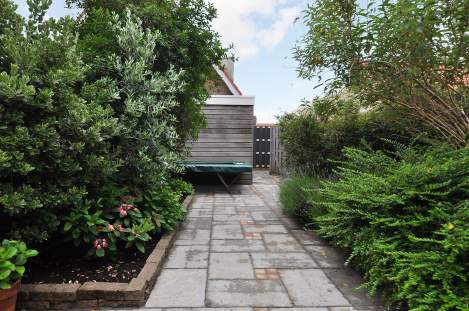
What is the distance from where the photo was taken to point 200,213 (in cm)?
512

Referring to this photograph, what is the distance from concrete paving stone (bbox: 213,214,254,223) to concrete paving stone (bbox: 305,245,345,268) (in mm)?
1443

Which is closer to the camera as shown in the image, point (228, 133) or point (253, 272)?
point (253, 272)

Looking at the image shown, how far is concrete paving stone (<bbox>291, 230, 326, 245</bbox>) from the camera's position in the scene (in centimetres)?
366

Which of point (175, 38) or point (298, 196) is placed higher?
point (175, 38)

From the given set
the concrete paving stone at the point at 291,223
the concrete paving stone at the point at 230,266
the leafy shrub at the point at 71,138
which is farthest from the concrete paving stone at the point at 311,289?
the concrete paving stone at the point at 291,223

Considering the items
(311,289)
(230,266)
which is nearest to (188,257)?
(230,266)

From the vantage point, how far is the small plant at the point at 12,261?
174 centimetres

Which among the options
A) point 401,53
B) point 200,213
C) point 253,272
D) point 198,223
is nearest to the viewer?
point 253,272

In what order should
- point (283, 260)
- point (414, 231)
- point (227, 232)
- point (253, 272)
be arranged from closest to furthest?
point (414, 231) < point (253, 272) < point (283, 260) < point (227, 232)

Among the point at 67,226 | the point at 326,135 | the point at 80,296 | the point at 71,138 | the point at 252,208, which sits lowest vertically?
the point at 252,208

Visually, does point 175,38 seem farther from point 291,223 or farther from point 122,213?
point 291,223

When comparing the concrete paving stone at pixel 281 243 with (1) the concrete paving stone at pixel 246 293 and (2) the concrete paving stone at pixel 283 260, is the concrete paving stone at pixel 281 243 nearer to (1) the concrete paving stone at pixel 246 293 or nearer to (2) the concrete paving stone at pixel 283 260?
(2) the concrete paving stone at pixel 283 260

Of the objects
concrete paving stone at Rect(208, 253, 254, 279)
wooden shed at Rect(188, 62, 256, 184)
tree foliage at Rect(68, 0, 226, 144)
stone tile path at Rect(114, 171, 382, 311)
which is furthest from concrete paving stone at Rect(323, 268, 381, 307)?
wooden shed at Rect(188, 62, 256, 184)

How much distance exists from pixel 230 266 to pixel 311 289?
80 cm
